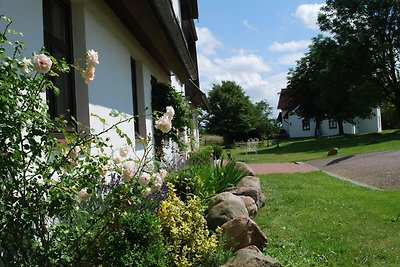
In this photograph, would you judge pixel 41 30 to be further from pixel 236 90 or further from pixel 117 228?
pixel 236 90

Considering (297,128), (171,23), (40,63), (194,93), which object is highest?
(194,93)

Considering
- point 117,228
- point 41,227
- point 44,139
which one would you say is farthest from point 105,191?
point 44,139

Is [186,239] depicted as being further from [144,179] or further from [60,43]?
[60,43]

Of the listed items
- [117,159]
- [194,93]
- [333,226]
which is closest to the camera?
[117,159]

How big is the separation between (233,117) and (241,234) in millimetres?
45684

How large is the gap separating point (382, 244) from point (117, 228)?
3790mm

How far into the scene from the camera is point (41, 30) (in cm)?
327

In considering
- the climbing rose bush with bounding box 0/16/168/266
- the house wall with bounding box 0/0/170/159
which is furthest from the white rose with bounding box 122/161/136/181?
the house wall with bounding box 0/0/170/159

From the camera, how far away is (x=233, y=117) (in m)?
50.0

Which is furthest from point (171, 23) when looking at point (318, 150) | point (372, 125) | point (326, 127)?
point (372, 125)

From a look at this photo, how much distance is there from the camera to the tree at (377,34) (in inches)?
1388

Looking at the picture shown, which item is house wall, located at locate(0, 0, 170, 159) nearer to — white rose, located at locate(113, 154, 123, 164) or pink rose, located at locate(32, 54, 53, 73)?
white rose, located at locate(113, 154, 123, 164)

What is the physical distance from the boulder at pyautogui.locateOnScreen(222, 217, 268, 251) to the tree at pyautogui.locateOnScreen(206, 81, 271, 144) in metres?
44.7

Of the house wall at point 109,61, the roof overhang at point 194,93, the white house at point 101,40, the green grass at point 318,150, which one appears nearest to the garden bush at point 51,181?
the white house at point 101,40
